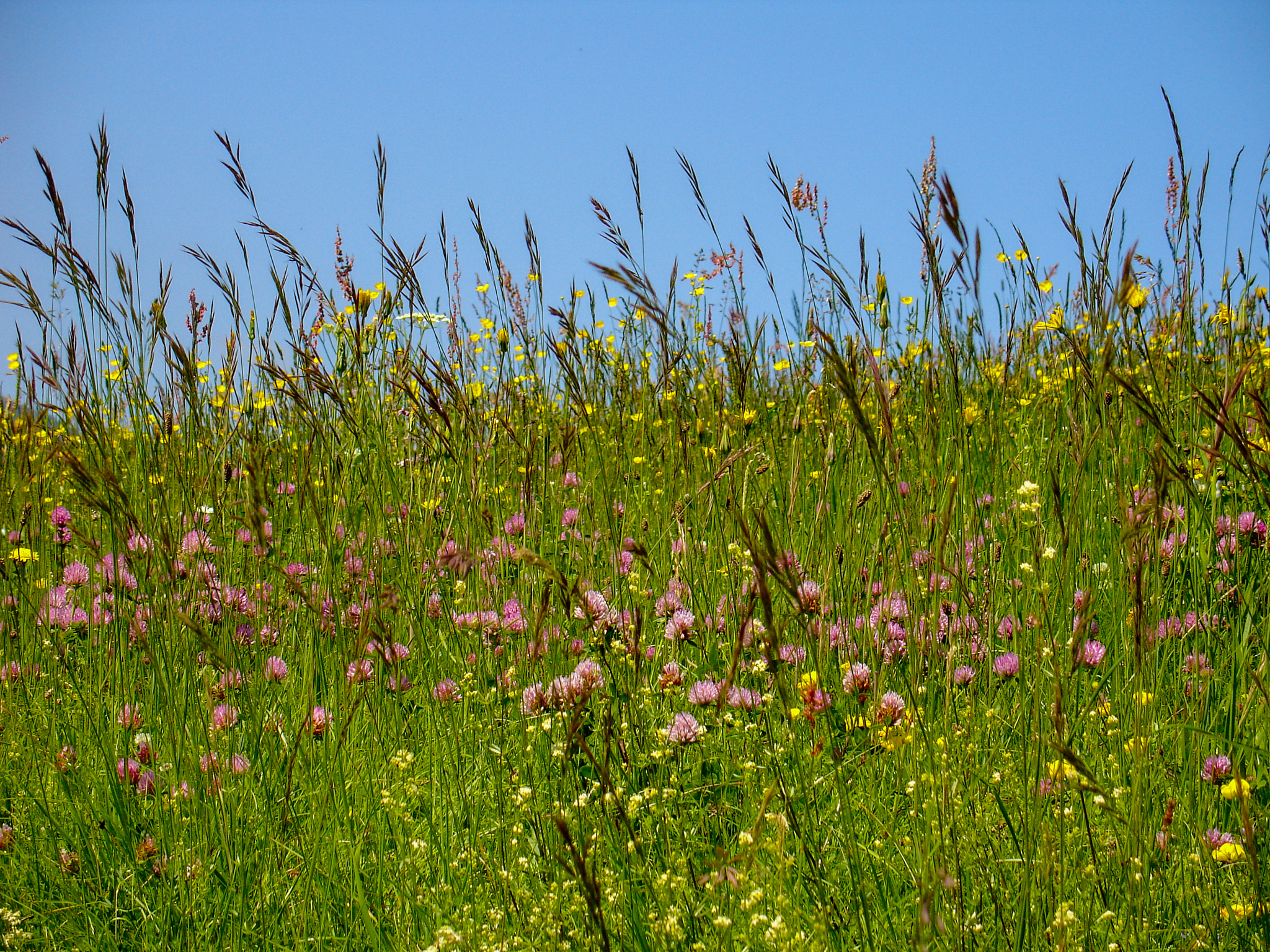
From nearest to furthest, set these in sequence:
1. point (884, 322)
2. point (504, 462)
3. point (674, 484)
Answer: point (884, 322), point (674, 484), point (504, 462)

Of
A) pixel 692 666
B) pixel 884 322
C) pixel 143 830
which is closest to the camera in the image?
pixel 143 830

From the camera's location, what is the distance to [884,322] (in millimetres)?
1741

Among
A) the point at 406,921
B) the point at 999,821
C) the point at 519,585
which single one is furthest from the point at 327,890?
the point at 999,821

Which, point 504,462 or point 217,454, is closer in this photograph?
point 217,454

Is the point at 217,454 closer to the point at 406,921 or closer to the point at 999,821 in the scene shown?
the point at 406,921

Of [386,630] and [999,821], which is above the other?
[386,630]

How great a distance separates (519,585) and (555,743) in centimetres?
43

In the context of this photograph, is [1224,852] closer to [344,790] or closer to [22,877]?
[344,790]

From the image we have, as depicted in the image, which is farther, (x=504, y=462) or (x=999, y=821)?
(x=504, y=462)

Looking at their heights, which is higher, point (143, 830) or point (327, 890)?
point (143, 830)

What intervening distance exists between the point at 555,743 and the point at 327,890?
358 millimetres

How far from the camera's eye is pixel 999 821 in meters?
1.11

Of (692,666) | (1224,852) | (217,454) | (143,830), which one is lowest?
(1224,852)

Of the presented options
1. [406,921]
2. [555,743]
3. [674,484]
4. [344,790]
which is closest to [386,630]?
[344,790]
